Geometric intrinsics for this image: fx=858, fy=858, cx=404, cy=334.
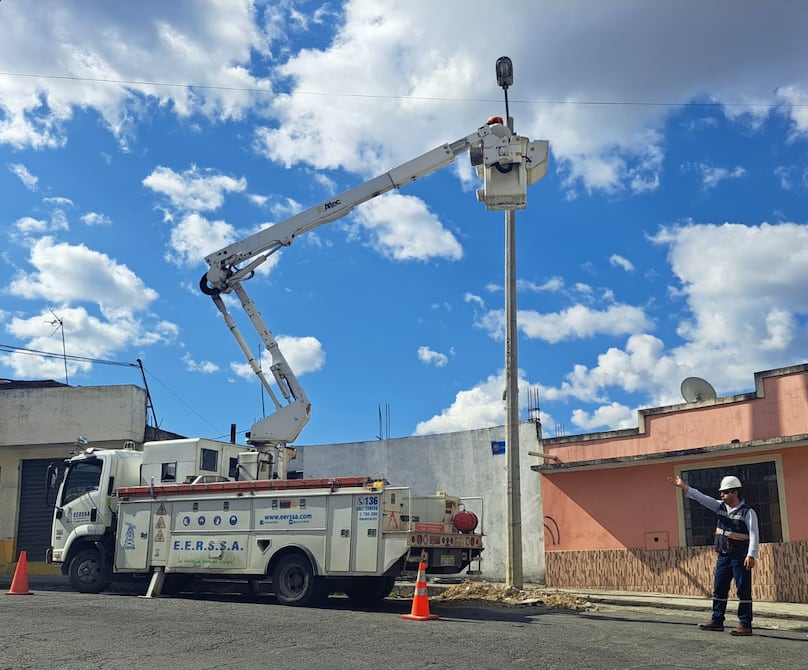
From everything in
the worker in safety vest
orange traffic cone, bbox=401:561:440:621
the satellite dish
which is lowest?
orange traffic cone, bbox=401:561:440:621

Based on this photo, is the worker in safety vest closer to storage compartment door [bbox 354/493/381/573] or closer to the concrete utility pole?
storage compartment door [bbox 354/493/381/573]

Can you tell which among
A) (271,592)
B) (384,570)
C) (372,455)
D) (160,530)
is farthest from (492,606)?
(372,455)

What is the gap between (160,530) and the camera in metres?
15.0

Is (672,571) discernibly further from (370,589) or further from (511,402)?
(370,589)

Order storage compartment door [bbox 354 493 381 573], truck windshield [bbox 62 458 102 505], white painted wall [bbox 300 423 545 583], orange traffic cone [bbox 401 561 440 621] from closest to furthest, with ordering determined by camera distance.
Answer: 1. orange traffic cone [bbox 401 561 440 621]
2. storage compartment door [bbox 354 493 381 573]
3. truck windshield [bbox 62 458 102 505]
4. white painted wall [bbox 300 423 545 583]

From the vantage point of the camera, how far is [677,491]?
54.5 ft

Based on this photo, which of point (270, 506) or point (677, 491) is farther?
point (677, 491)

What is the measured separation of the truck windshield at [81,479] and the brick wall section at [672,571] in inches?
363

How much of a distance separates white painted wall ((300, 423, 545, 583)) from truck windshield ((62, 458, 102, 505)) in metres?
8.74

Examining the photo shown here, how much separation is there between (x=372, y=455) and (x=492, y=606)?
1051 cm

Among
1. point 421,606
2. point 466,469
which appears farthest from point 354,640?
point 466,469

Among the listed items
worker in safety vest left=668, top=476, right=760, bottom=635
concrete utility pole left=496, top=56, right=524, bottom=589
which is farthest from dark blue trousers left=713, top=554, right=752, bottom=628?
concrete utility pole left=496, top=56, right=524, bottom=589

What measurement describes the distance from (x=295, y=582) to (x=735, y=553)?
6654mm

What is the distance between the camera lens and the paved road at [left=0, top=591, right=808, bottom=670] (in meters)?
7.81
